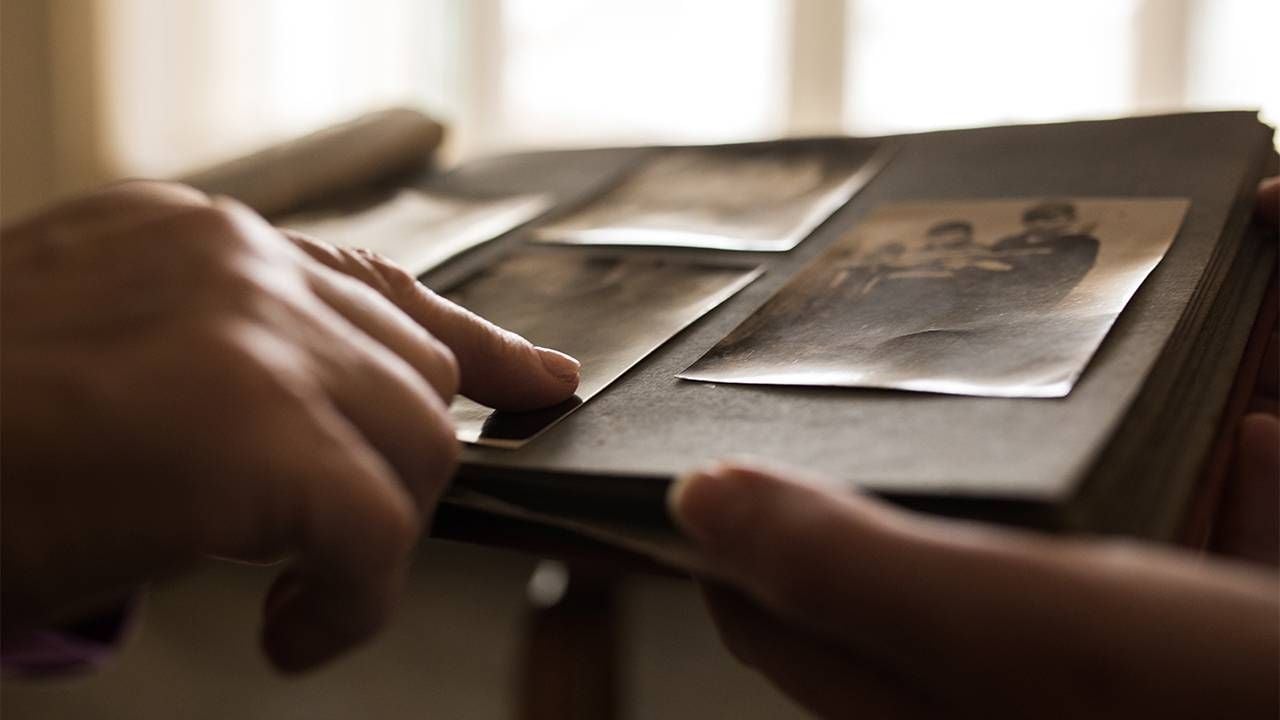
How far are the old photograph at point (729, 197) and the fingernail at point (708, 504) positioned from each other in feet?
1.00

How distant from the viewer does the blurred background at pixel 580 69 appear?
4.00 ft

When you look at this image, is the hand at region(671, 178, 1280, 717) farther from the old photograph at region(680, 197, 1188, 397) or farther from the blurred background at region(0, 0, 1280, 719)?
the blurred background at region(0, 0, 1280, 719)

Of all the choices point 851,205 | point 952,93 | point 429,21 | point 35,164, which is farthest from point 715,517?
point 35,164

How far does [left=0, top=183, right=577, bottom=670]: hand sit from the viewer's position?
281 millimetres

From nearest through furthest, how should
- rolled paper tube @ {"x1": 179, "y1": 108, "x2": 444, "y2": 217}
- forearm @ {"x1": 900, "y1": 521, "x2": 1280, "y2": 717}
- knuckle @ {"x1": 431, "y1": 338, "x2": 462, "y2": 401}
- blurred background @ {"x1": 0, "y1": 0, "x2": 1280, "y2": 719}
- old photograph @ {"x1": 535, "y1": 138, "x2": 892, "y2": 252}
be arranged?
forearm @ {"x1": 900, "y1": 521, "x2": 1280, "y2": 717} < knuckle @ {"x1": 431, "y1": 338, "x2": 462, "y2": 401} < old photograph @ {"x1": 535, "y1": 138, "x2": 892, "y2": 252} < rolled paper tube @ {"x1": 179, "y1": 108, "x2": 444, "y2": 217} < blurred background @ {"x1": 0, "y1": 0, "x2": 1280, "y2": 719}

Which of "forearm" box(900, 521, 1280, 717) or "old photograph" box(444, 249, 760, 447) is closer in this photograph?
"forearm" box(900, 521, 1280, 717)

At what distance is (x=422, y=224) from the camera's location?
747mm

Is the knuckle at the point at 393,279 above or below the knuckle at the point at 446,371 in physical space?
above

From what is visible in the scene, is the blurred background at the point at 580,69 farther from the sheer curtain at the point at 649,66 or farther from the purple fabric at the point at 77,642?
the purple fabric at the point at 77,642

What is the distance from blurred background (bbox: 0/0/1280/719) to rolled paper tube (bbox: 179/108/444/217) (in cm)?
13

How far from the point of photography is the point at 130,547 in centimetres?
28

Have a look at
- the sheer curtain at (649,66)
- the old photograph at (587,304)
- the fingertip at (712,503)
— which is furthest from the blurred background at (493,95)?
the fingertip at (712,503)

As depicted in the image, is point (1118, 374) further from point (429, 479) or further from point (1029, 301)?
point (429, 479)

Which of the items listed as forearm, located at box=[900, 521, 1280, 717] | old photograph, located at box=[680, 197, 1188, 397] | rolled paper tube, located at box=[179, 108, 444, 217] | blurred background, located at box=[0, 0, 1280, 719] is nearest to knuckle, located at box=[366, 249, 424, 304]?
old photograph, located at box=[680, 197, 1188, 397]
